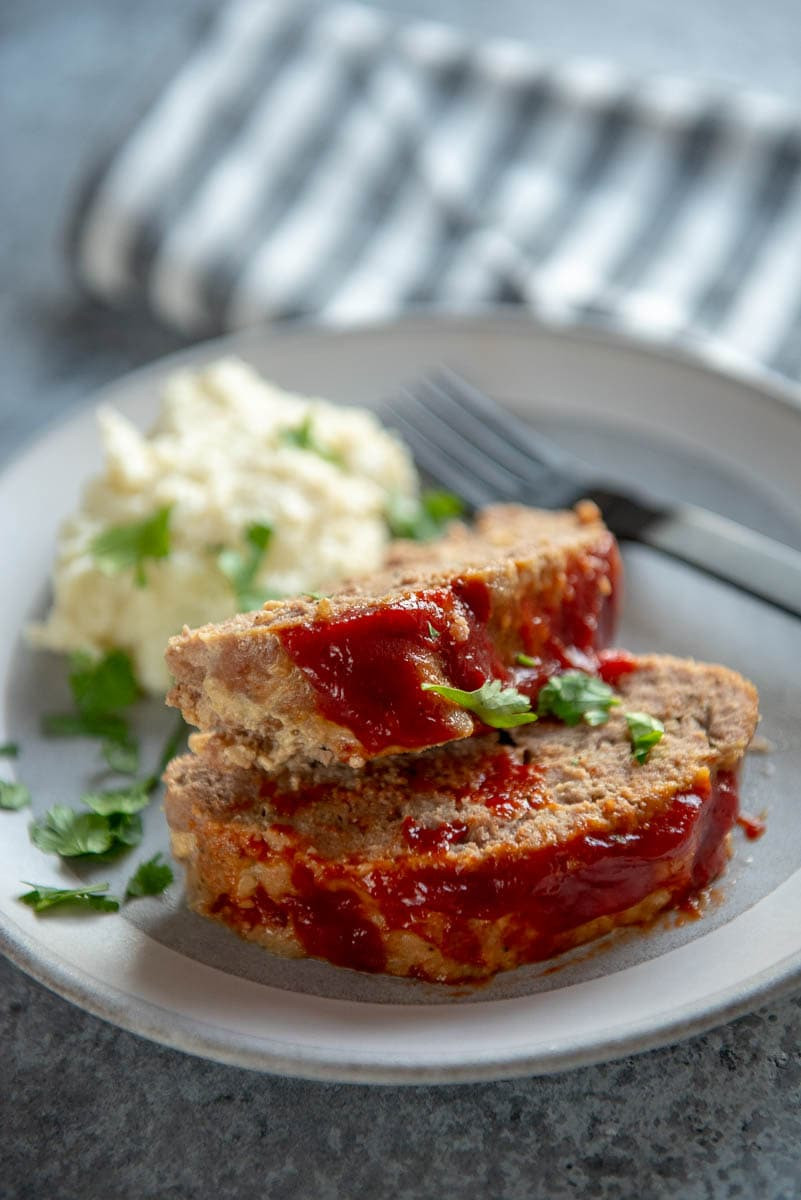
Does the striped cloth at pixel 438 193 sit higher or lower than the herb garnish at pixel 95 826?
higher

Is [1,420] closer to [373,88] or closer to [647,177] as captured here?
[373,88]

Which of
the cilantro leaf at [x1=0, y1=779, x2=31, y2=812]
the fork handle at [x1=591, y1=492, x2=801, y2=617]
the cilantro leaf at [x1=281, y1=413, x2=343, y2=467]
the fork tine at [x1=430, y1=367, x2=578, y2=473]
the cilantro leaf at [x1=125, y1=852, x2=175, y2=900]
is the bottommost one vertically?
the cilantro leaf at [x1=0, y1=779, x2=31, y2=812]

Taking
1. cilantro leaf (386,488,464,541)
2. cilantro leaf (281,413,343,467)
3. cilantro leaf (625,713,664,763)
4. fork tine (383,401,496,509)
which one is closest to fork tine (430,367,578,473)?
fork tine (383,401,496,509)

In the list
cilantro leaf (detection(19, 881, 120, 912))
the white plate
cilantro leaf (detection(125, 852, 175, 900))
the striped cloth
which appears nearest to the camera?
the white plate

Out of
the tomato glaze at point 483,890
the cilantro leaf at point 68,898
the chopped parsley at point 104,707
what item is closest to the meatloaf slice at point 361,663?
the tomato glaze at point 483,890

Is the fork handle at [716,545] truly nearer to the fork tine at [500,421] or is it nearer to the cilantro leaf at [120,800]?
the fork tine at [500,421]

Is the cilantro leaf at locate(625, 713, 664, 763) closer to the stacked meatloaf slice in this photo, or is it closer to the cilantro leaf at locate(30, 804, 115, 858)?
the stacked meatloaf slice
